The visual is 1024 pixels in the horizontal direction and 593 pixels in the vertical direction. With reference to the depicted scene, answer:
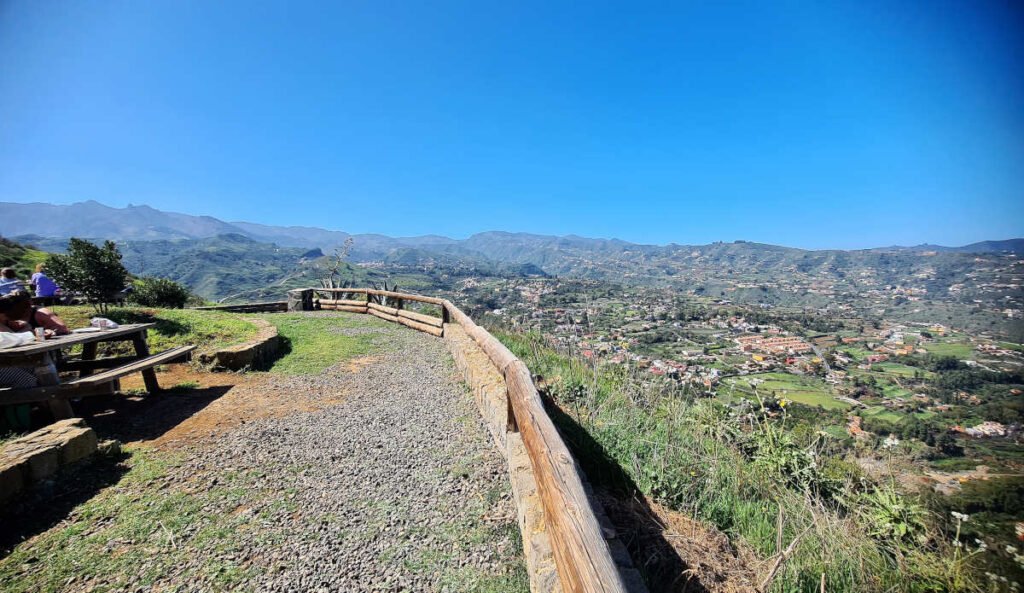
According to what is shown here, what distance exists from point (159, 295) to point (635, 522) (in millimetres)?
17040

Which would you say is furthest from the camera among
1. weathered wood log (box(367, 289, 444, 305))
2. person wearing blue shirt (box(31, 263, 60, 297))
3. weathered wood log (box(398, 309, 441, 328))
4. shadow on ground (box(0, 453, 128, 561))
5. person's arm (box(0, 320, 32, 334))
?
weathered wood log (box(367, 289, 444, 305))

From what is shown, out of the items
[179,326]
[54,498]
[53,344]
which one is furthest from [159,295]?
[54,498]

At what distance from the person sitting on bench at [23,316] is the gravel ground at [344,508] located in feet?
10.0

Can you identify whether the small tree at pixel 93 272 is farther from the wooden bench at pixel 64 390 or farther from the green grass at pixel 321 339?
the wooden bench at pixel 64 390

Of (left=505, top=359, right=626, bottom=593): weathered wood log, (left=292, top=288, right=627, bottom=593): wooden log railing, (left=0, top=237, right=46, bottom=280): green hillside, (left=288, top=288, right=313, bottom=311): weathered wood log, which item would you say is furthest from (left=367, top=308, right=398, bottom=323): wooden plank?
(left=0, top=237, right=46, bottom=280): green hillside

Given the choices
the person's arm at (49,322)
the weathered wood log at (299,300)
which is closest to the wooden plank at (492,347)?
the person's arm at (49,322)

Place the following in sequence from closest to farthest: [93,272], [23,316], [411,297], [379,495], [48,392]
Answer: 1. [379,495]
2. [48,392]
3. [23,316]
4. [93,272]
5. [411,297]

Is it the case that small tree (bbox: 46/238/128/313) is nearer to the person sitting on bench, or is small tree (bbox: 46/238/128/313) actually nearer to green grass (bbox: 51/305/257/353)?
green grass (bbox: 51/305/257/353)

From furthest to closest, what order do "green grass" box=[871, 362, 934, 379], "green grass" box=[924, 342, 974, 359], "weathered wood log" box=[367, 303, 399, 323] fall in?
"green grass" box=[924, 342, 974, 359]
"green grass" box=[871, 362, 934, 379]
"weathered wood log" box=[367, 303, 399, 323]

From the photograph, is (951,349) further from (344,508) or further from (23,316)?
(23,316)

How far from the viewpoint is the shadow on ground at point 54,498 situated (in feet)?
8.43

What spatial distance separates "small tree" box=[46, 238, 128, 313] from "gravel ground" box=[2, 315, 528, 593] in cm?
788

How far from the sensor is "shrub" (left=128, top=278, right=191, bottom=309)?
12320 millimetres

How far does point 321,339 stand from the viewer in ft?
29.4
